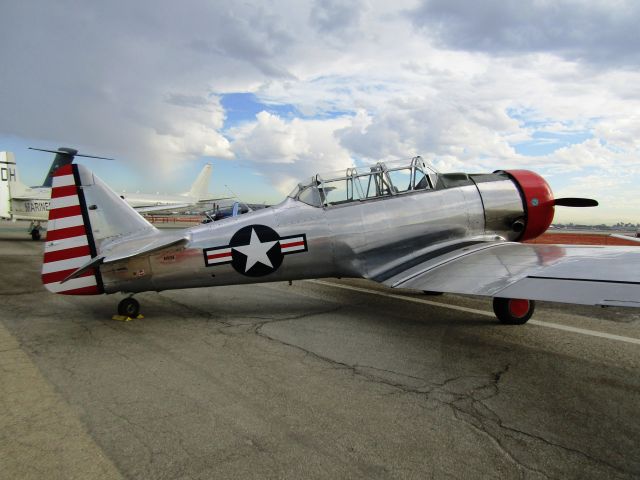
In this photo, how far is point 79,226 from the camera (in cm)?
570

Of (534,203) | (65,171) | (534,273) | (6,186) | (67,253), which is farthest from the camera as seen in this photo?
(6,186)

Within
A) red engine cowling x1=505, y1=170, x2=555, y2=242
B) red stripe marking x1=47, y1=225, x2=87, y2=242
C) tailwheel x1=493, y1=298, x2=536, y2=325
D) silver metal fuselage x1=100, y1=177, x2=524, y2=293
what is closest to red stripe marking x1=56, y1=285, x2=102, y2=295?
silver metal fuselage x1=100, y1=177, x2=524, y2=293

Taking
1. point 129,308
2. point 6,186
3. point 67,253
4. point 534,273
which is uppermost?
point 6,186

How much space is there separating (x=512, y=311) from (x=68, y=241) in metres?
6.17

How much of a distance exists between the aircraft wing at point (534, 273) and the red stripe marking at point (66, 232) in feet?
14.1

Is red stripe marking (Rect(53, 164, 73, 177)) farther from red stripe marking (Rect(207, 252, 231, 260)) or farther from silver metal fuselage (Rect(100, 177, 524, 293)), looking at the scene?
red stripe marking (Rect(207, 252, 231, 260))

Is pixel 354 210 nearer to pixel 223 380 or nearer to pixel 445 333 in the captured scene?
pixel 445 333

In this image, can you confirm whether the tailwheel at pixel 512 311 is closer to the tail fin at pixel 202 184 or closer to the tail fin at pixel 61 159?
the tail fin at pixel 61 159

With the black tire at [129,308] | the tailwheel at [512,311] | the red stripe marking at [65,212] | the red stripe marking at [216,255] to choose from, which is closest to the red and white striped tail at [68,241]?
the red stripe marking at [65,212]

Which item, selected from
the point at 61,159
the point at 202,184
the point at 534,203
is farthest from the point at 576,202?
the point at 202,184

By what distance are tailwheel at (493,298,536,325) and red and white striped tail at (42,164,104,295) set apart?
5.42m

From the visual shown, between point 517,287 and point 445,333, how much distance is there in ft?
4.63

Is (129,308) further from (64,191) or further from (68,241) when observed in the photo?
(64,191)

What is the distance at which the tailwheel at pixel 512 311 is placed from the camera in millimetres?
5598
